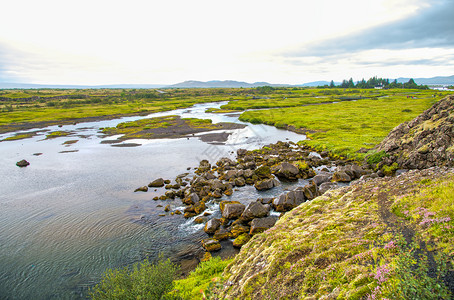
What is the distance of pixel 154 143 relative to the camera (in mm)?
65875

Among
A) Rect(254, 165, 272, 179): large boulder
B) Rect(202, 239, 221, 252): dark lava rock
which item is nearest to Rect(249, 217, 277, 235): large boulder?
Rect(202, 239, 221, 252): dark lava rock

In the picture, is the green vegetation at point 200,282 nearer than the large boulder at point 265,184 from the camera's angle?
Yes

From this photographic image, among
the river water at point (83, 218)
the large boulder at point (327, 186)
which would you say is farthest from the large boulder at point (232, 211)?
the large boulder at point (327, 186)

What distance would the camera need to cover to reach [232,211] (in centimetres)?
2634

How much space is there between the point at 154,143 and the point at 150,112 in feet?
250

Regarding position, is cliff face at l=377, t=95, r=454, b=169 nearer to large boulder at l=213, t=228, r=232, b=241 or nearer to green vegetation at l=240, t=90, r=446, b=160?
green vegetation at l=240, t=90, r=446, b=160

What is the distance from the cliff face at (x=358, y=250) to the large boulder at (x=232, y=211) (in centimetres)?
939

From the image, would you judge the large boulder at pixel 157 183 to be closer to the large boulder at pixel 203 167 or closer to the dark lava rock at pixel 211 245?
the large boulder at pixel 203 167

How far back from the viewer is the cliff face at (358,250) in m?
8.77

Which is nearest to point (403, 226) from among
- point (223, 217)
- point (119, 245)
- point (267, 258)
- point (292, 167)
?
point (267, 258)

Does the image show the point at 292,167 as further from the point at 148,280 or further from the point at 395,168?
the point at 148,280

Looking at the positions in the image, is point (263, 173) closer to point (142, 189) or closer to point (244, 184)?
point (244, 184)

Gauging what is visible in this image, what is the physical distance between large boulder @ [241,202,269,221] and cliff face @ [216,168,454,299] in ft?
26.3

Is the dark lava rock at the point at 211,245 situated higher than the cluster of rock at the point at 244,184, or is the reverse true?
the cluster of rock at the point at 244,184
